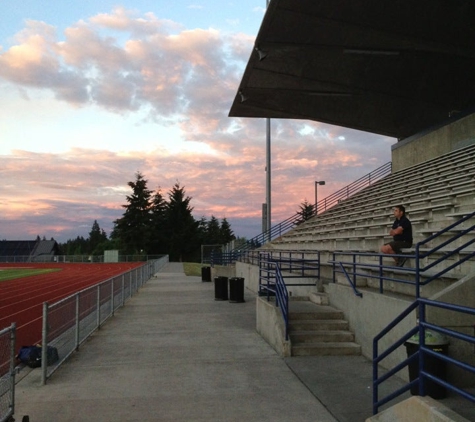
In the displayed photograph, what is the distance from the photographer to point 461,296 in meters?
6.71

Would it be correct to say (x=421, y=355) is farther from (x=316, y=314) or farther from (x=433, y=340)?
(x=316, y=314)

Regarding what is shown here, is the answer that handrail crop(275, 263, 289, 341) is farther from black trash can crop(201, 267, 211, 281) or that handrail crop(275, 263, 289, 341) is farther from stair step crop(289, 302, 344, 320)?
black trash can crop(201, 267, 211, 281)

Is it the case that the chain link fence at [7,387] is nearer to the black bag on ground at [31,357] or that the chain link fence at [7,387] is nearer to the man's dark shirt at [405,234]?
the black bag on ground at [31,357]

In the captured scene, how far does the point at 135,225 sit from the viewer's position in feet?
281

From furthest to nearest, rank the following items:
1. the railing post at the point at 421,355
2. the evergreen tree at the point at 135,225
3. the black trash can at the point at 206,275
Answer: the evergreen tree at the point at 135,225
the black trash can at the point at 206,275
the railing post at the point at 421,355

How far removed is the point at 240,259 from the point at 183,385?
23.0 m

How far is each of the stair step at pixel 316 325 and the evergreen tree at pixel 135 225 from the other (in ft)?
249

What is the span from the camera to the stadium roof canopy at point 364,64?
17375 millimetres

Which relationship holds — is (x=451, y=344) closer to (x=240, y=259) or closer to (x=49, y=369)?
(x=49, y=369)

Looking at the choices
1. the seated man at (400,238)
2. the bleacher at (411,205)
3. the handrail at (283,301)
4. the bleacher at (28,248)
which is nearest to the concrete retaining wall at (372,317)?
the seated man at (400,238)

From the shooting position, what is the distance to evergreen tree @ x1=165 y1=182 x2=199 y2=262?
286 feet

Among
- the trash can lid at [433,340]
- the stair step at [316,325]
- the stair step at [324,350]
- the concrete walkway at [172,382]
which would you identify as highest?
the trash can lid at [433,340]

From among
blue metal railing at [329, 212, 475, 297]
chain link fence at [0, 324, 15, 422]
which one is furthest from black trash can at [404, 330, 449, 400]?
chain link fence at [0, 324, 15, 422]

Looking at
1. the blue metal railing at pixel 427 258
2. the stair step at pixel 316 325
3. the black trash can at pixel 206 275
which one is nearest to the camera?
the blue metal railing at pixel 427 258
